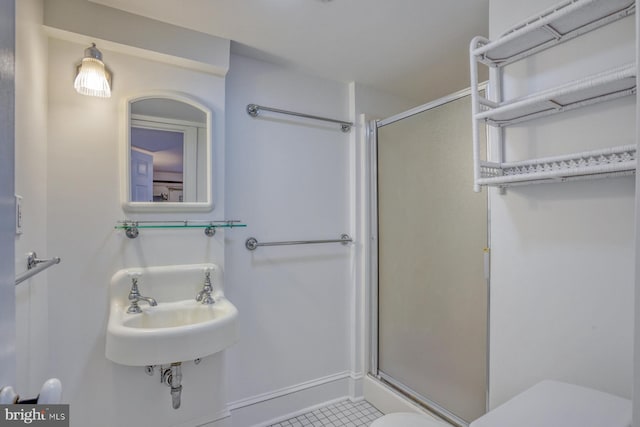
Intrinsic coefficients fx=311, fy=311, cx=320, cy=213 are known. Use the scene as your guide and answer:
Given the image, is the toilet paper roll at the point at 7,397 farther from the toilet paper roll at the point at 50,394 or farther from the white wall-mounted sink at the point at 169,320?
the white wall-mounted sink at the point at 169,320

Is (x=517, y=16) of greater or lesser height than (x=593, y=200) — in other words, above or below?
above

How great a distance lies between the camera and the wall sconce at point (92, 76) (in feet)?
4.31

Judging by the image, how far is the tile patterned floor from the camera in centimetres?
189

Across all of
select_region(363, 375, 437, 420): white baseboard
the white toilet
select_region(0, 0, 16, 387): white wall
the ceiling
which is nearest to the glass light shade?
the ceiling

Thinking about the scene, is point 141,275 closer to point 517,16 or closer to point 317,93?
point 317,93

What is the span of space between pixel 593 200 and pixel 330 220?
1395 mm

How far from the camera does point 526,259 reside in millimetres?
1259

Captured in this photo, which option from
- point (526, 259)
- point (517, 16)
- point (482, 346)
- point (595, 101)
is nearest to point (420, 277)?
point (482, 346)

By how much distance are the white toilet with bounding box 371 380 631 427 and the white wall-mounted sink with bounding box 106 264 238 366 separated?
98 centimetres

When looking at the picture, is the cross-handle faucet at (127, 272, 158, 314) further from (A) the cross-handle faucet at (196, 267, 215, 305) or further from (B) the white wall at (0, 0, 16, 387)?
(B) the white wall at (0, 0, 16, 387)

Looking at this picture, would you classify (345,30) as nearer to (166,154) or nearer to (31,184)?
(166,154)

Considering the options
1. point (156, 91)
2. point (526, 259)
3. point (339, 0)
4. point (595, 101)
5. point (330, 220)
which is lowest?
point (526, 259)

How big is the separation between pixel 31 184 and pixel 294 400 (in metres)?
1.79

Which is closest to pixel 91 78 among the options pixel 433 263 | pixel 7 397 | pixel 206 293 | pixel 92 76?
pixel 92 76
